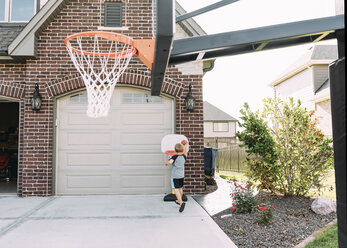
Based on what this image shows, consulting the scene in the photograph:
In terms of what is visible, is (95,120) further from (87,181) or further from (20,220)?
(20,220)

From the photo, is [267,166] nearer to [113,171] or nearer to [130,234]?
[130,234]

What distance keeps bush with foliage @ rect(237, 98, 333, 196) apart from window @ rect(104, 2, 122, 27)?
422cm

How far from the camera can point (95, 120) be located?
25.5 feet

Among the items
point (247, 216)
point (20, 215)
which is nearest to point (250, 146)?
point (247, 216)

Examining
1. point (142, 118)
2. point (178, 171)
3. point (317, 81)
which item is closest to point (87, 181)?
point (142, 118)

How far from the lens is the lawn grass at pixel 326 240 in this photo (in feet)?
12.7

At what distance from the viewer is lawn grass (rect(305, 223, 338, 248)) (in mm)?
3861

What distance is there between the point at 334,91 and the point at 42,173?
283 inches

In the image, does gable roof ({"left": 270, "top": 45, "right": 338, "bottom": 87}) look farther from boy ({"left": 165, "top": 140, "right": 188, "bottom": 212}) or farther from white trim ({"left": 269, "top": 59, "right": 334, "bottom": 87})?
boy ({"left": 165, "top": 140, "right": 188, "bottom": 212})

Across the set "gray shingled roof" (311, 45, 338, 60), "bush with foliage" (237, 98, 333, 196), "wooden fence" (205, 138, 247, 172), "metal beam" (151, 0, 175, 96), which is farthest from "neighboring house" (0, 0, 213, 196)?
"gray shingled roof" (311, 45, 338, 60)

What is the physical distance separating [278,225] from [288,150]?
6.86 ft

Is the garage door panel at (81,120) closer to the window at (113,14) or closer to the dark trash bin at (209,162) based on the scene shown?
the window at (113,14)

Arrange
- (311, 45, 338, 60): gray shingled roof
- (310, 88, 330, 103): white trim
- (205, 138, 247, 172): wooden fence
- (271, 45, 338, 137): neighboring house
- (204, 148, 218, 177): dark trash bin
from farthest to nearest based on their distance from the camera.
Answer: (311, 45, 338, 60): gray shingled roof
(271, 45, 338, 137): neighboring house
(310, 88, 330, 103): white trim
(205, 138, 247, 172): wooden fence
(204, 148, 218, 177): dark trash bin

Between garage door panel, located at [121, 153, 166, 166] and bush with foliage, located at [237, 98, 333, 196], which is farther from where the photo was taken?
garage door panel, located at [121, 153, 166, 166]
